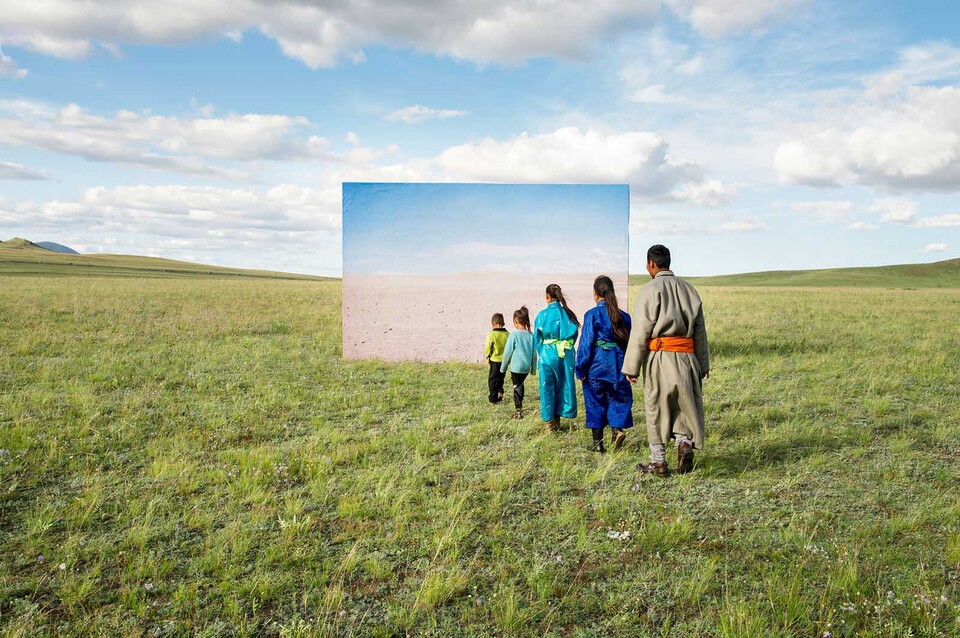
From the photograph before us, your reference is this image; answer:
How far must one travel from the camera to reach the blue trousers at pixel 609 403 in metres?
7.24

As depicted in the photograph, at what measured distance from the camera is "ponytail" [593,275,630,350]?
23.5ft

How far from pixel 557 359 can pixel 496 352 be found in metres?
1.96

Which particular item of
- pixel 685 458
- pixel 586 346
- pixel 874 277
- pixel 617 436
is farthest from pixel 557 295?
pixel 874 277

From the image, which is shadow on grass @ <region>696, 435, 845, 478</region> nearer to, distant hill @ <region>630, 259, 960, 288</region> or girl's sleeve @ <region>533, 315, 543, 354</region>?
girl's sleeve @ <region>533, 315, 543, 354</region>

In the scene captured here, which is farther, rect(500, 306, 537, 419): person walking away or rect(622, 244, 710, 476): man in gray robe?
rect(500, 306, 537, 419): person walking away

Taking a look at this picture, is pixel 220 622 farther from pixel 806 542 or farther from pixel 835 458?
pixel 835 458

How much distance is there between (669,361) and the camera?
652 centimetres

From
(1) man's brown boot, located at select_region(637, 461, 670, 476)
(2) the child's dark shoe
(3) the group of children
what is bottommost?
(1) man's brown boot, located at select_region(637, 461, 670, 476)

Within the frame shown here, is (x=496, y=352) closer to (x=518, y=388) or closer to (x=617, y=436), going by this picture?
(x=518, y=388)

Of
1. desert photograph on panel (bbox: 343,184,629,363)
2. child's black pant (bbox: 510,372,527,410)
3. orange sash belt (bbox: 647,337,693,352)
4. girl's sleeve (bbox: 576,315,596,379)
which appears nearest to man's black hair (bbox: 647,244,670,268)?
orange sash belt (bbox: 647,337,693,352)

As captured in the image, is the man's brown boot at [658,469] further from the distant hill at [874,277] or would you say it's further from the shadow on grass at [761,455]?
the distant hill at [874,277]

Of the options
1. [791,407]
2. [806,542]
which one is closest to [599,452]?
[806,542]

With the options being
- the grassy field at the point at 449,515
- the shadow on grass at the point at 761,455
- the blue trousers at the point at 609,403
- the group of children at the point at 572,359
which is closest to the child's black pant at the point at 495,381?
the group of children at the point at 572,359

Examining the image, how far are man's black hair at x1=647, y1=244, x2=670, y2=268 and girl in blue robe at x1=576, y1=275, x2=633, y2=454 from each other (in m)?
0.61
